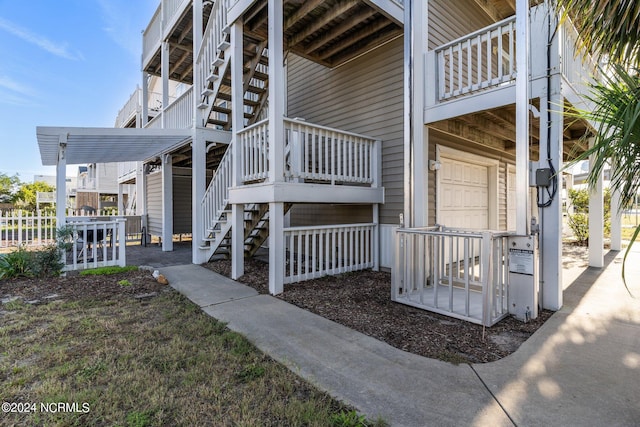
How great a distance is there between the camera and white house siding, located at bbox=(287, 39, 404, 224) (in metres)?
5.84

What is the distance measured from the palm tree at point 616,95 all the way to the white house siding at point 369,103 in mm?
3422

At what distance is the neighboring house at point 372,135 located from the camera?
382 cm

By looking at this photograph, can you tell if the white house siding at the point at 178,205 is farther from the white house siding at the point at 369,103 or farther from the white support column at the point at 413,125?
the white support column at the point at 413,125

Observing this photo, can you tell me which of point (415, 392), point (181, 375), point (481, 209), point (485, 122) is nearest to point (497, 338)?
point (415, 392)

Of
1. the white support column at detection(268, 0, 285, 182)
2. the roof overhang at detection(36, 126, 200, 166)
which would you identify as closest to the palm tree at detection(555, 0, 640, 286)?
the white support column at detection(268, 0, 285, 182)

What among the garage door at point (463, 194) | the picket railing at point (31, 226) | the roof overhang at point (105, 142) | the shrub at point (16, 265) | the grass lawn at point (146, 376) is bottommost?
the grass lawn at point (146, 376)

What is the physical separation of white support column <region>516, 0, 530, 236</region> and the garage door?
2289mm

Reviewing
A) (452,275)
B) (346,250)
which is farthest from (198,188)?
(452,275)

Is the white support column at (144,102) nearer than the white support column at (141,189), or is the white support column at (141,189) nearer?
the white support column at (144,102)

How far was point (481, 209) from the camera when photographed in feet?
24.1

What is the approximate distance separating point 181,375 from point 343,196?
368cm

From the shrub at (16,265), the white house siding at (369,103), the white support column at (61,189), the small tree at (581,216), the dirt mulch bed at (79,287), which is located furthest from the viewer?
the small tree at (581,216)

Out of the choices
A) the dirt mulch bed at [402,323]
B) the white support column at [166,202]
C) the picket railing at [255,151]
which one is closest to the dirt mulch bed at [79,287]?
the dirt mulch bed at [402,323]

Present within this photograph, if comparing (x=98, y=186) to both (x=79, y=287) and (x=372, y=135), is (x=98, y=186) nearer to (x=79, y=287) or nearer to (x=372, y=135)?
(x=79, y=287)
